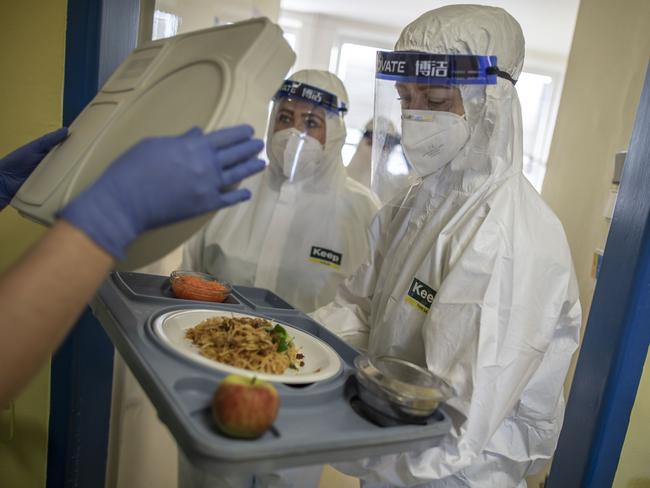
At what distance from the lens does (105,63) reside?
53.0 inches

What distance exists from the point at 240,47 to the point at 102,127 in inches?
11.5

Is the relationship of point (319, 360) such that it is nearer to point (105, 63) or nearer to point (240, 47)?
point (240, 47)

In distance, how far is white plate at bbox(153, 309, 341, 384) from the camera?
81 cm

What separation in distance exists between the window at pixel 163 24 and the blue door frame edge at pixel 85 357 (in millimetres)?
159

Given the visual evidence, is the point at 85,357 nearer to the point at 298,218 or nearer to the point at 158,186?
the point at 298,218

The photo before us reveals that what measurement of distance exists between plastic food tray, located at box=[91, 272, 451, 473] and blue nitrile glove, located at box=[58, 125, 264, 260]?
24cm

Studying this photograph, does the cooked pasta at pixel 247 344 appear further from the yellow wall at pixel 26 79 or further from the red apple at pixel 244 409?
the yellow wall at pixel 26 79

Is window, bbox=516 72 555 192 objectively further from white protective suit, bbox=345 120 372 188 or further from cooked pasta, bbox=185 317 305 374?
cooked pasta, bbox=185 317 305 374

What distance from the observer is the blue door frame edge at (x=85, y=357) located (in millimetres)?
1319

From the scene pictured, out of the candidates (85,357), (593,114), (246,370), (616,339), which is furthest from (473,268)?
(593,114)

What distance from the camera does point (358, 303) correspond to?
4.67ft

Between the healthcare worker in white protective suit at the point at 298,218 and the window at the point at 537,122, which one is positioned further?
the window at the point at 537,122

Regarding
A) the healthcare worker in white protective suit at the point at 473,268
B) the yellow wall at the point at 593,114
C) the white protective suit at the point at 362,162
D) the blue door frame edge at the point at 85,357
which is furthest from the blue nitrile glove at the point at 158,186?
the white protective suit at the point at 362,162

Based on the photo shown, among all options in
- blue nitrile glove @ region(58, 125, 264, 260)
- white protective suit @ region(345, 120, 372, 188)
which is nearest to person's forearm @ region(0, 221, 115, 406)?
blue nitrile glove @ region(58, 125, 264, 260)
